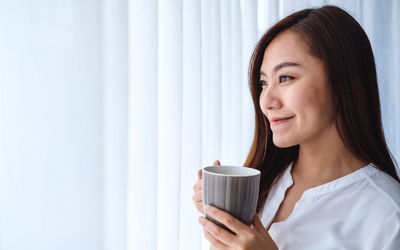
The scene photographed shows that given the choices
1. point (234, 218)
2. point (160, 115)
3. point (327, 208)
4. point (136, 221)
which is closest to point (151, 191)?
point (136, 221)

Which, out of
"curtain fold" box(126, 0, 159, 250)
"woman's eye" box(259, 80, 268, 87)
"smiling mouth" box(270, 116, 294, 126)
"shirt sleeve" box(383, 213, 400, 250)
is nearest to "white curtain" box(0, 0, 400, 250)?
"curtain fold" box(126, 0, 159, 250)

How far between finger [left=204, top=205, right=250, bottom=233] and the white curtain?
0.37 meters

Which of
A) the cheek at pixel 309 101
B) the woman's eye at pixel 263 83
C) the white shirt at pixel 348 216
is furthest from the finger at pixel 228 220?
the woman's eye at pixel 263 83

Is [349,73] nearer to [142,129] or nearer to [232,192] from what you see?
[232,192]

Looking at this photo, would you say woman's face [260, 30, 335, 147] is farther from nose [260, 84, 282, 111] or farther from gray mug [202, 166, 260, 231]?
gray mug [202, 166, 260, 231]

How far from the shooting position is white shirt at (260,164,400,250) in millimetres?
610

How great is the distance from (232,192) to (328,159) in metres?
0.39

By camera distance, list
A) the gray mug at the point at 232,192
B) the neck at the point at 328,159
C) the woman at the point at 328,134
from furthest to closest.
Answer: the neck at the point at 328,159 → the woman at the point at 328,134 → the gray mug at the point at 232,192

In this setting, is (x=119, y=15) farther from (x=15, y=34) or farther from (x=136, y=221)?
(x=136, y=221)

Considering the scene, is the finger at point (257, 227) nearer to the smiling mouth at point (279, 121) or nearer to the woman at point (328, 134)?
the woman at point (328, 134)

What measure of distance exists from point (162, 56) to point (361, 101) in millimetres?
603

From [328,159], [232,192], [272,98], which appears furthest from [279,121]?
[232,192]

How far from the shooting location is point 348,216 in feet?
2.17

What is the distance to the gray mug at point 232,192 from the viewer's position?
513mm
